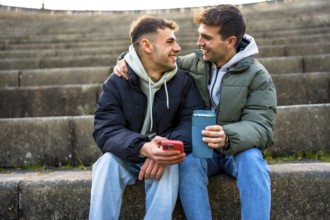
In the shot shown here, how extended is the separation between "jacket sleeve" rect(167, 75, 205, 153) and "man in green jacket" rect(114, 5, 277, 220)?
0.04 metres

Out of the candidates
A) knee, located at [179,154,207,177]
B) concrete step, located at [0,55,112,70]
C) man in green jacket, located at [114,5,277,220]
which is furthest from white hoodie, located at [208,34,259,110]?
concrete step, located at [0,55,112,70]

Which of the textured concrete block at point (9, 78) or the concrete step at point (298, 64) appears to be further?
the textured concrete block at point (9, 78)

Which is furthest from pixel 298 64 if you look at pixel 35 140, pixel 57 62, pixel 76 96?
pixel 57 62

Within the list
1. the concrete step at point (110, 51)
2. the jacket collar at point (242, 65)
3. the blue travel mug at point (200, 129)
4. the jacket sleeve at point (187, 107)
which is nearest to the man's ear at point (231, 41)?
the jacket collar at point (242, 65)

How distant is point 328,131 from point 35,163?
1952 mm

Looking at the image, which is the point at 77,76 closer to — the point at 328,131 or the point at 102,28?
the point at 328,131

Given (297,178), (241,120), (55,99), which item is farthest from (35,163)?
(297,178)

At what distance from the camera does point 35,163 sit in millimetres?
2941

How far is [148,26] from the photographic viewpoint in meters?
2.32

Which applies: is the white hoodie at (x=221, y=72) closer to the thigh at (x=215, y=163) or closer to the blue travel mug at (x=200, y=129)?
the thigh at (x=215, y=163)

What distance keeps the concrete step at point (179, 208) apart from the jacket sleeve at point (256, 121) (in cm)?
29

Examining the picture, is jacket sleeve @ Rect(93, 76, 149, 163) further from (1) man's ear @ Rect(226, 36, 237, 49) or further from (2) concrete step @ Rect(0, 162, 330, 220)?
(1) man's ear @ Rect(226, 36, 237, 49)

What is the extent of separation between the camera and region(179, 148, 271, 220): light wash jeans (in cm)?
191

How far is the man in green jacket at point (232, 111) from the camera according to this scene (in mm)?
1944
